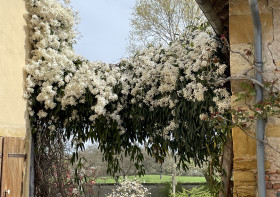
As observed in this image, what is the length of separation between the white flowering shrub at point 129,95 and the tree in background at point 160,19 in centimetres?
490

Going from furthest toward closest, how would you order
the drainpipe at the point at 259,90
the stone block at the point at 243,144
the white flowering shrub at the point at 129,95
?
the white flowering shrub at the point at 129,95 → the stone block at the point at 243,144 → the drainpipe at the point at 259,90

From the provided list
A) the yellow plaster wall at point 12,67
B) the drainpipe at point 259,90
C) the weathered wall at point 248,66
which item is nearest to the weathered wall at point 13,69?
the yellow plaster wall at point 12,67

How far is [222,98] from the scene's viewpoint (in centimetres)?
409

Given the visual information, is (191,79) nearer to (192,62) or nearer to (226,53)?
(192,62)

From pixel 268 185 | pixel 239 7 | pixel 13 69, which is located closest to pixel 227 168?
pixel 268 185

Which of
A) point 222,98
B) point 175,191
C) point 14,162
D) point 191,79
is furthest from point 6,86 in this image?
point 175,191

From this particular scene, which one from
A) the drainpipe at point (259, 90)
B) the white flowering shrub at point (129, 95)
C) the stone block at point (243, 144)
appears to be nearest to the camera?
the drainpipe at point (259, 90)

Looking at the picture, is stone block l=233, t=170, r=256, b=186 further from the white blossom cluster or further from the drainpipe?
the white blossom cluster

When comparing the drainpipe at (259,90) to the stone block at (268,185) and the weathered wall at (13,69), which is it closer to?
the stone block at (268,185)

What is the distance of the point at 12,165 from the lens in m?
4.57

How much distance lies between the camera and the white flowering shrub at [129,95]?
13.9 feet

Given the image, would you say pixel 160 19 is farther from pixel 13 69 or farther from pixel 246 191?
pixel 246 191

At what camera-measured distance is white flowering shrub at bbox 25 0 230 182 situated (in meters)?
4.23

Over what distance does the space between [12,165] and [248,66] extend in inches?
126
